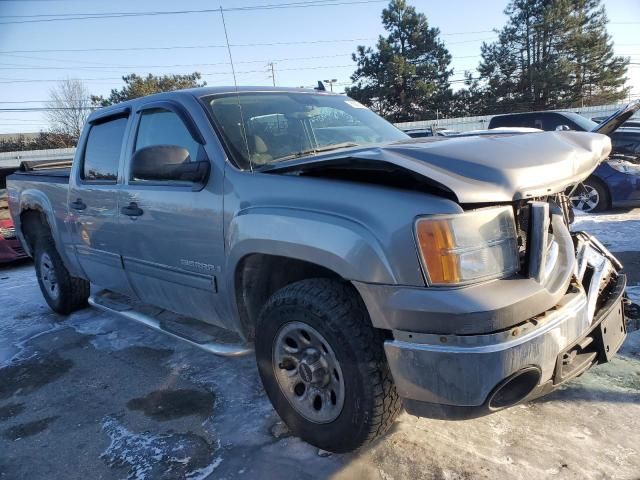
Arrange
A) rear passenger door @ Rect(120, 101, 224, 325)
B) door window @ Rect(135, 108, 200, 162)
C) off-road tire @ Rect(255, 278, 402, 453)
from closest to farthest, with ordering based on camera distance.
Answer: off-road tire @ Rect(255, 278, 402, 453) → rear passenger door @ Rect(120, 101, 224, 325) → door window @ Rect(135, 108, 200, 162)

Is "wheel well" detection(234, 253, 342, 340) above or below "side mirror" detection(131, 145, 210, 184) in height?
below

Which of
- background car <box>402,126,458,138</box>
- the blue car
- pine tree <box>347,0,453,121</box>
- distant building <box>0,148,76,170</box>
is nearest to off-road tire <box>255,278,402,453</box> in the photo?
background car <box>402,126,458,138</box>

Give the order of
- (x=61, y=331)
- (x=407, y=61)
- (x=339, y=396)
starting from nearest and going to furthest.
Result: 1. (x=339, y=396)
2. (x=61, y=331)
3. (x=407, y=61)

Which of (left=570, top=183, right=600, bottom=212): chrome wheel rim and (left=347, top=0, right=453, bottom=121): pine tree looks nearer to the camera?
(left=570, top=183, right=600, bottom=212): chrome wheel rim

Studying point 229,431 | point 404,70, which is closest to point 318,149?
point 229,431

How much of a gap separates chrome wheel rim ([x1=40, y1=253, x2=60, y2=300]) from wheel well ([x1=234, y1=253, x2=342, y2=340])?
3.05 metres

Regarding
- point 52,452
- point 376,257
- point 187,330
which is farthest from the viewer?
point 187,330

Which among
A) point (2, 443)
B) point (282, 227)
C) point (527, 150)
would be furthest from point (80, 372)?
point (527, 150)

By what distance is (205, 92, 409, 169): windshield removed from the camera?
10.2 ft

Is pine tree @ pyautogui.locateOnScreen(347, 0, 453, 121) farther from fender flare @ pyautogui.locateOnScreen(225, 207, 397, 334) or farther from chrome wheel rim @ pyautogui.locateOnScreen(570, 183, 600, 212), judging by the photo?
fender flare @ pyautogui.locateOnScreen(225, 207, 397, 334)

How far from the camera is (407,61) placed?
149ft

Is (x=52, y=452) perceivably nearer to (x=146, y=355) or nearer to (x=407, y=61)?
(x=146, y=355)

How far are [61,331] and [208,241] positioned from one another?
8.96ft

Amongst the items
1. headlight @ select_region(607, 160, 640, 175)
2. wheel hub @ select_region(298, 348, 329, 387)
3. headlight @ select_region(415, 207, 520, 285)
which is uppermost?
headlight @ select_region(415, 207, 520, 285)
